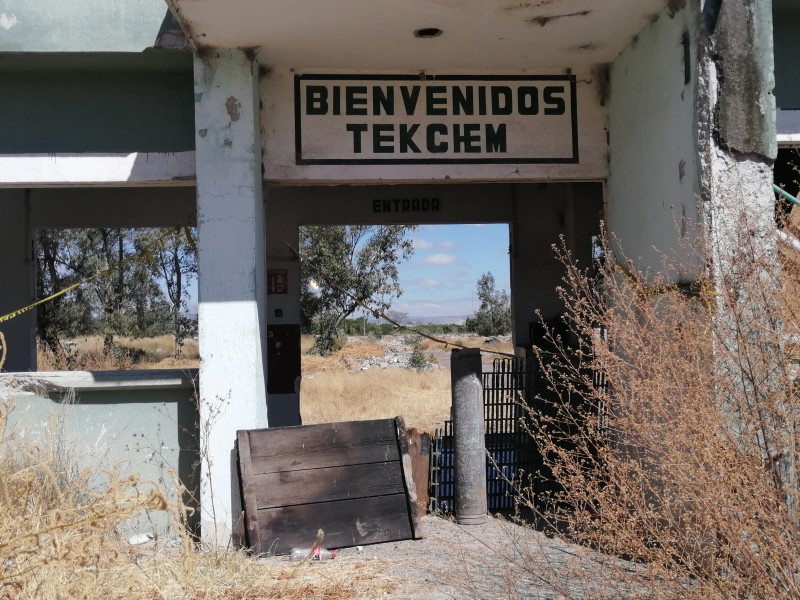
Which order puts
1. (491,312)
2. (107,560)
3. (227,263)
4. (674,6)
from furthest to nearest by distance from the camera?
(491,312), (227,263), (674,6), (107,560)

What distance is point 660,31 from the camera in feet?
19.0

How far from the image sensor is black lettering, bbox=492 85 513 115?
664cm

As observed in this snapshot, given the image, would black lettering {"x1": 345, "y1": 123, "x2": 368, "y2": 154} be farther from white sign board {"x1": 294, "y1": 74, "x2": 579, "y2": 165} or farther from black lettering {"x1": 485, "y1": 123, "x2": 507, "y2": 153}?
black lettering {"x1": 485, "y1": 123, "x2": 507, "y2": 153}

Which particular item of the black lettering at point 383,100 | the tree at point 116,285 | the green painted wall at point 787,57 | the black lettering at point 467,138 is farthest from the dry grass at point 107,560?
the tree at point 116,285

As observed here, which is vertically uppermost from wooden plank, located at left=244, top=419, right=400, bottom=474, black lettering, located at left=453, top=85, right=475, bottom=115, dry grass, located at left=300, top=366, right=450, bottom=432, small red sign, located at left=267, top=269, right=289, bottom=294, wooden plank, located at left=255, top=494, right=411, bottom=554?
black lettering, located at left=453, top=85, right=475, bottom=115

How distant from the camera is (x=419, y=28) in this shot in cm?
579

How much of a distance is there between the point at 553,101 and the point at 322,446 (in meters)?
3.30

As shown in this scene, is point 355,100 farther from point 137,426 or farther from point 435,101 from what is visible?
point 137,426

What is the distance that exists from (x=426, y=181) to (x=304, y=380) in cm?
1805

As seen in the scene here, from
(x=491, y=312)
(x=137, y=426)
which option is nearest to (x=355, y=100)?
(x=137, y=426)

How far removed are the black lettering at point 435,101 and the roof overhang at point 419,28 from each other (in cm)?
17

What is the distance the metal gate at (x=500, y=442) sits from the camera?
23.6 ft

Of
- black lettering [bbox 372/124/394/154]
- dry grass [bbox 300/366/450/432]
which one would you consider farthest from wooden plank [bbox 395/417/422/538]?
dry grass [bbox 300/366/450/432]

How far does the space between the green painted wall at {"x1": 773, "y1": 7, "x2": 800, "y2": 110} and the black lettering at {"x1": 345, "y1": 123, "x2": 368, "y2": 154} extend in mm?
3266
